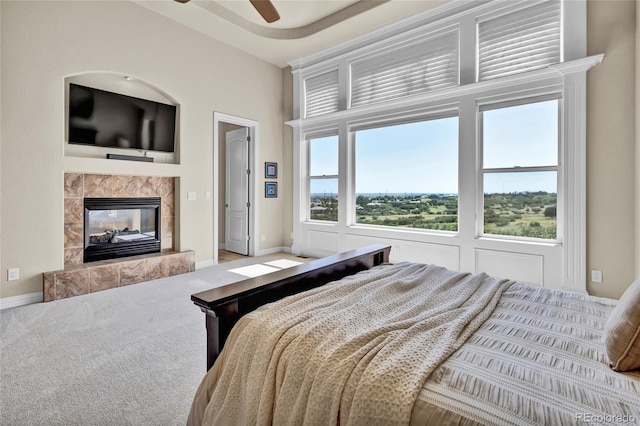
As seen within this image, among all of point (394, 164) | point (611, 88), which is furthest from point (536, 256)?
point (394, 164)

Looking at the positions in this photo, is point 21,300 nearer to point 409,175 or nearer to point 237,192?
point 237,192

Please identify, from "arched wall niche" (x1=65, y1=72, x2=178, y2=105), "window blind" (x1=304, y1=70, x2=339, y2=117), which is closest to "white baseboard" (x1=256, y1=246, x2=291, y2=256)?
"window blind" (x1=304, y1=70, x2=339, y2=117)

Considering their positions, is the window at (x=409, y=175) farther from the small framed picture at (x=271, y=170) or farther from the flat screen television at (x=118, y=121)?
the flat screen television at (x=118, y=121)

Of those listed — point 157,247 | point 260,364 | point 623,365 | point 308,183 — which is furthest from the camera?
point 308,183

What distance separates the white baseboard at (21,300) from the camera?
3.22 meters

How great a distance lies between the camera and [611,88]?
3.06 meters

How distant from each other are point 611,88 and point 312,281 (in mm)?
3475

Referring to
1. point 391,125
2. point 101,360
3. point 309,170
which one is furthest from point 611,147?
point 101,360

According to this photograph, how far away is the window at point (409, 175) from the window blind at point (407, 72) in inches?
18.5

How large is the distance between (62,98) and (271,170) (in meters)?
3.17

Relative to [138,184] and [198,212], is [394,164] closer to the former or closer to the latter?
[198,212]

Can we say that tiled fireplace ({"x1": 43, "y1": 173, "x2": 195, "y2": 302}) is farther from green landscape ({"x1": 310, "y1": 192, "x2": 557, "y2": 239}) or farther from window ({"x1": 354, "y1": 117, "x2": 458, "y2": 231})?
window ({"x1": 354, "y1": 117, "x2": 458, "y2": 231})

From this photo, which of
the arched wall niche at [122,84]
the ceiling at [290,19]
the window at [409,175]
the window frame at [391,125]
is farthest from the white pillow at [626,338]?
the arched wall niche at [122,84]

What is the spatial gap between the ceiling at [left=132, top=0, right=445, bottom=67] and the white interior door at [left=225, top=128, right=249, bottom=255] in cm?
154
